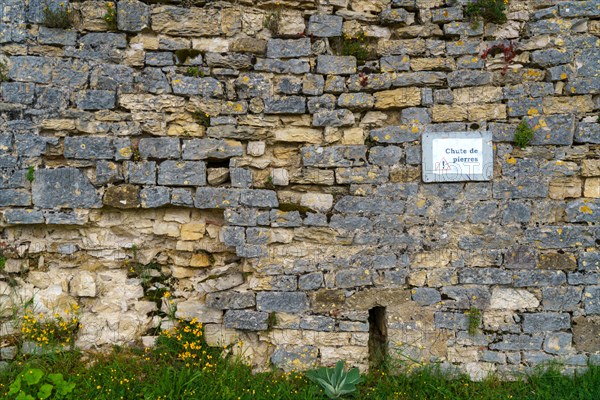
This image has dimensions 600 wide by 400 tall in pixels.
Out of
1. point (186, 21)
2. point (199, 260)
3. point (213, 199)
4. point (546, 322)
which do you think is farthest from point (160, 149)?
point (546, 322)

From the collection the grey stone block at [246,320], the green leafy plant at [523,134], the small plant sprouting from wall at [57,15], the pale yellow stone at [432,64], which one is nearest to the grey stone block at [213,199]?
the grey stone block at [246,320]

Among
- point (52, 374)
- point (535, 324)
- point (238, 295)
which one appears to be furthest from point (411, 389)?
point (52, 374)

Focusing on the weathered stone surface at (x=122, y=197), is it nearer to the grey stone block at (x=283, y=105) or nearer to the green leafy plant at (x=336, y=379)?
the grey stone block at (x=283, y=105)

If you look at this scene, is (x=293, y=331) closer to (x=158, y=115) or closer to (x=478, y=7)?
(x=158, y=115)

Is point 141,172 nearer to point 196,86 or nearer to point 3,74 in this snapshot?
point 196,86

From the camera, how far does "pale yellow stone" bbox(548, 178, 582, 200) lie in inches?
141

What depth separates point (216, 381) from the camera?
3350mm

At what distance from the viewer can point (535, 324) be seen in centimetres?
357

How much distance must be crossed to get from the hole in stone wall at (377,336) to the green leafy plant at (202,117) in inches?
88.9

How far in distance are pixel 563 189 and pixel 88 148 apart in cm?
412

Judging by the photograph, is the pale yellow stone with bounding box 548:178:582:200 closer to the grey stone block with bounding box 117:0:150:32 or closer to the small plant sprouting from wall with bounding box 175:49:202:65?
the small plant sprouting from wall with bounding box 175:49:202:65

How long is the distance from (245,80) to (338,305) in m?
2.12

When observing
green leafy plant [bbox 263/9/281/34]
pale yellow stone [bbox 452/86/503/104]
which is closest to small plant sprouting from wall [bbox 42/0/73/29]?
green leafy plant [bbox 263/9/281/34]

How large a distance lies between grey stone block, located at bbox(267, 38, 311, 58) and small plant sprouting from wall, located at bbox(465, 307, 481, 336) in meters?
2.66
